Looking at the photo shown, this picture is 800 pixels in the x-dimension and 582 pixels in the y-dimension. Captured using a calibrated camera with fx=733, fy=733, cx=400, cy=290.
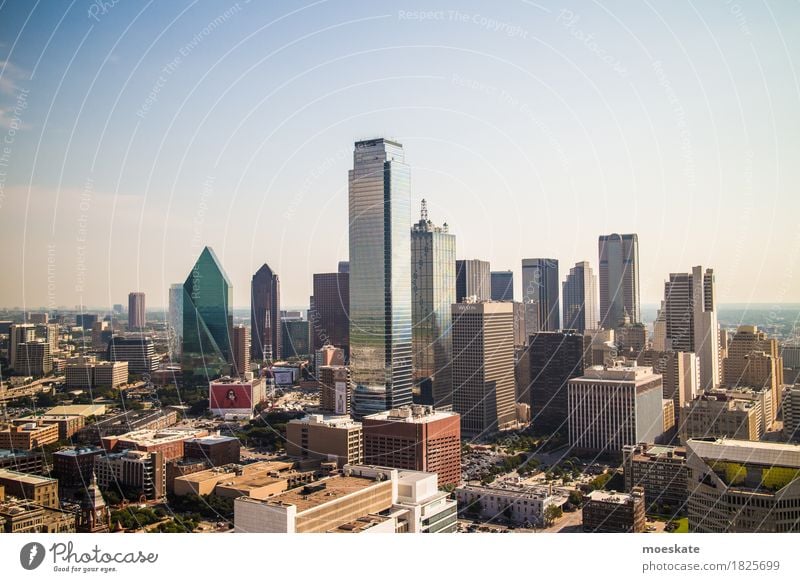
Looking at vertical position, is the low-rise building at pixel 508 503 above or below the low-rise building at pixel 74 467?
below

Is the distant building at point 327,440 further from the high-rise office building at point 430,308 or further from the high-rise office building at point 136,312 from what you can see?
the high-rise office building at point 136,312

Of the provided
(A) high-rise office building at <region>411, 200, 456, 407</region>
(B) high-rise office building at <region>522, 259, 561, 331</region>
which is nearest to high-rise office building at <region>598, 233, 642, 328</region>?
(B) high-rise office building at <region>522, 259, 561, 331</region>

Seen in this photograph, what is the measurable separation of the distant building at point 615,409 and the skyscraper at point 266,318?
10.5 m

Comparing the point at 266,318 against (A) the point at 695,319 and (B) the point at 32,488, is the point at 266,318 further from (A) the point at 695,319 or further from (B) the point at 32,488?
(B) the point at 32,488

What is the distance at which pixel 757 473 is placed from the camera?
473 centimetres

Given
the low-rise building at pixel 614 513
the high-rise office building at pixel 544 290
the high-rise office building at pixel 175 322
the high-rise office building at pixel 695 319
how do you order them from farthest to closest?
1. the high-rise office building at pixel 544 290
2. the high-rise office building at pixel 175 322
3. the high-rise office building at pixel 695 319
4. the low-rise building at pixel 614 513

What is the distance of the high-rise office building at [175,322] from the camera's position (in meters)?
15.5

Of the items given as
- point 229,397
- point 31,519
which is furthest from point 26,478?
point 229,397

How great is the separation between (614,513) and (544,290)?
38.4 ft

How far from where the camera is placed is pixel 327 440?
27.3 feet

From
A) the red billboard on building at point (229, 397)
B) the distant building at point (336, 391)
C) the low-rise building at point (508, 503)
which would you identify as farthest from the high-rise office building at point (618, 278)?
the low-rise building at point (508, 503)

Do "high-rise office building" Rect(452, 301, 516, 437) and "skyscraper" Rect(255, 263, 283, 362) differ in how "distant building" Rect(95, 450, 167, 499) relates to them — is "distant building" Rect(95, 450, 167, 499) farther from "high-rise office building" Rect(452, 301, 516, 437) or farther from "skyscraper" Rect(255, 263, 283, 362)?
"skyscraper" Rect(255, 263, 283, 362)

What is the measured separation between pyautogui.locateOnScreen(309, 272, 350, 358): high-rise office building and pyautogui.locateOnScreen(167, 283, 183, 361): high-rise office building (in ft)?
10.2

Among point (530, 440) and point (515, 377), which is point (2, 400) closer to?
point (530, 440)
